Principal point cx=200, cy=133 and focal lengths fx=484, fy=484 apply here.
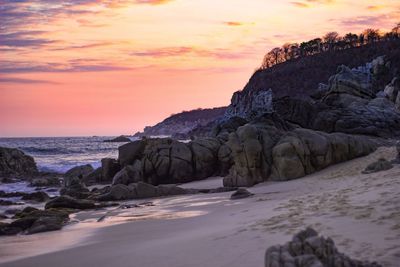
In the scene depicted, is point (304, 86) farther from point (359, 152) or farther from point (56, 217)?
point (56, 217)

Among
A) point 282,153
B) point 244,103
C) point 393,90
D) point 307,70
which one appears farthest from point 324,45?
point 282,153

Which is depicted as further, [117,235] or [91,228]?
[91,228]

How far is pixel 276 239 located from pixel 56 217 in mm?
7739

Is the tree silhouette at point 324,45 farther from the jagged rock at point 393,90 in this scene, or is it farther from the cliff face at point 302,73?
the jagged rock at point 393,90

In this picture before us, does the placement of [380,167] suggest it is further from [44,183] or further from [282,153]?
[44,183]

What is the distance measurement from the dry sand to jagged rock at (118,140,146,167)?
15.0 meters

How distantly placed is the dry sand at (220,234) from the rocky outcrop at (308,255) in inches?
31.5

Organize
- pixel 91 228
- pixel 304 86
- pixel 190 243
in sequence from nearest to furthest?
pixel 190 243, pixel 91 228, pixel 304 86

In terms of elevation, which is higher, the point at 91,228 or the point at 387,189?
the point at 387,189

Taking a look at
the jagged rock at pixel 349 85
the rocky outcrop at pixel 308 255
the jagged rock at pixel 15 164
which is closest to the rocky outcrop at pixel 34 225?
the rocky outcrop at pixel 308 255

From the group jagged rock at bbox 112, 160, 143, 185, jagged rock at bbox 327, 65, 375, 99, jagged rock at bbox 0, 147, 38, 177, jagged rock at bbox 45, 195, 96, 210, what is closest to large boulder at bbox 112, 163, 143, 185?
jagged rock at bbox 112, 160, 143, 185

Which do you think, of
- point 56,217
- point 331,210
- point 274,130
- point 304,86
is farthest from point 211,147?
point 304,86

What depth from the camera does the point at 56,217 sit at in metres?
12.8

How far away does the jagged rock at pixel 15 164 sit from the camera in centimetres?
3672
